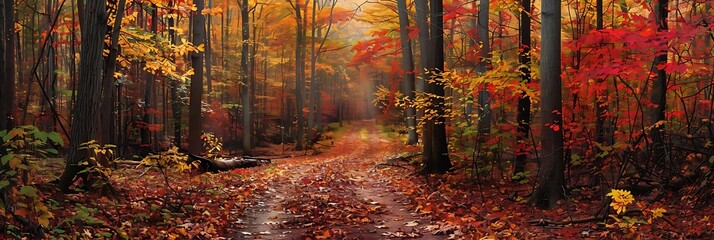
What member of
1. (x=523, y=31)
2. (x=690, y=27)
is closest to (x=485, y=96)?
(x=523, y=31)

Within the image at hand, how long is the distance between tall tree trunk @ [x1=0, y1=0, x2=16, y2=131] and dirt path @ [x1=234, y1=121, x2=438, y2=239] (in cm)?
321

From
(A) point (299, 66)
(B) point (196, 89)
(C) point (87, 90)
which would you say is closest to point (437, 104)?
(B) point (196, 89)

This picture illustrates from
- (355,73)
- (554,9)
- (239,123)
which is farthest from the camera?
(355,73)

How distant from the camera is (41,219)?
4.43 metres

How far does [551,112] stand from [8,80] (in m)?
7.75

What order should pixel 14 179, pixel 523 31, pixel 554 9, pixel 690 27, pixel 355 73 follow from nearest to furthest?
pixel 14 179 → pixel 690 27 → pixel 554 9 → pixel 523 31 → pixel 355 73

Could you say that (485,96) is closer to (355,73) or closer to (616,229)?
(616,229)

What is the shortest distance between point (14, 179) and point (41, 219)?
0.43 m

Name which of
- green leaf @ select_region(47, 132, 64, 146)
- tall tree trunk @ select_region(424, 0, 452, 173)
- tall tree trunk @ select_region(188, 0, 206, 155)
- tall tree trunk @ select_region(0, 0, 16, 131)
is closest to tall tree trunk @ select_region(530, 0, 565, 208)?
tall tree trunk @ select_region(424, 0, 452, 173)

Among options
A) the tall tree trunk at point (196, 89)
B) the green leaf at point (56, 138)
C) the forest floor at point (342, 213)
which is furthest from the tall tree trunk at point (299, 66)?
the green leaf at point (56, 138)

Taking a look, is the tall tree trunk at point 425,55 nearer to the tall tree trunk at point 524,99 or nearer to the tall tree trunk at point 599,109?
the tall tree trunk at point 524,99

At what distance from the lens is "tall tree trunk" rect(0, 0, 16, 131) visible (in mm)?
5344

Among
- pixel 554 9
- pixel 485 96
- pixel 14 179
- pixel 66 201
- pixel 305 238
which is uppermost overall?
pixel 554 9

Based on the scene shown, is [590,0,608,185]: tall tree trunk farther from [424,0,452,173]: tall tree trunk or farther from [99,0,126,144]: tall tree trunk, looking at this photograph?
[99,0,126,144]: tall tree trunk
